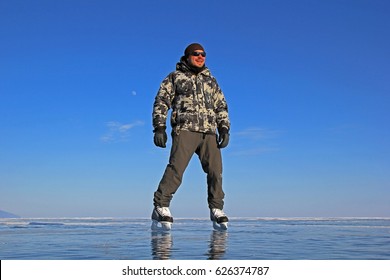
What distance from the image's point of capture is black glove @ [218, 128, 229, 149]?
789 cm

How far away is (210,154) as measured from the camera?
7.74 meters

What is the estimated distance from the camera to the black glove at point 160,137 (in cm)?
740

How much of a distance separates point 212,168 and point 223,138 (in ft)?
1.72

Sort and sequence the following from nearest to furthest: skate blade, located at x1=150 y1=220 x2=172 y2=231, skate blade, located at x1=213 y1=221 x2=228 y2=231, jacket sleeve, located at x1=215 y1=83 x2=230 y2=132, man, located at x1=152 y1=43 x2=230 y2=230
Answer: skate blade, located at x1=150 y1=220 x2=172 y2=231
skate blade, located at x1=213 y1=221 x2=228 y2=231
man, located at x1=152 y1=43 x2=230 y2=230
jacket sleeve, located at x1=215 y1=83 x2=230 y2=132

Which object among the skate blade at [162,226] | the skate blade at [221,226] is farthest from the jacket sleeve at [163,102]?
the skate blade at [221,226]

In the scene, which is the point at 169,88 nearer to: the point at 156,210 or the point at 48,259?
the point at 156,210

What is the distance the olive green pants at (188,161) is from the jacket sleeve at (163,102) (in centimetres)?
33

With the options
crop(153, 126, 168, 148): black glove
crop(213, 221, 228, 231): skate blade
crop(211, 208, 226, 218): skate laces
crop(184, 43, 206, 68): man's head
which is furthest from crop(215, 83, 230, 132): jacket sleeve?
crop(213, 221, 228, 231): skate blade

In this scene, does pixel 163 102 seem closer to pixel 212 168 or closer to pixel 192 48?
pixel 192 48

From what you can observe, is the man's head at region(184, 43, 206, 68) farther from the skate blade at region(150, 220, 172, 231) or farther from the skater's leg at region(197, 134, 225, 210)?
the skate blade at region(150, 220, 172, 231)

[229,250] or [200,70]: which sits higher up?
[200,70]
